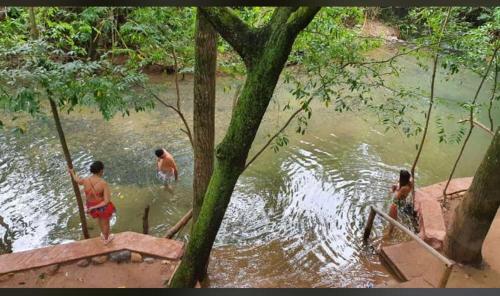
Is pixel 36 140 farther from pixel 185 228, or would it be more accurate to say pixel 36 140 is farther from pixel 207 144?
pixel 207 144

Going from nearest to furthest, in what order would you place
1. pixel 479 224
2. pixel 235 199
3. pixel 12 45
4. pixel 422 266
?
pixel 12 45 → pixel 479 224 → pixel 422 266 → pixel 235 199

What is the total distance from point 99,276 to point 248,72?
333 cm

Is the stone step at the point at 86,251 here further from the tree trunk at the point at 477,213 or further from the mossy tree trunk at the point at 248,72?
the tree trunk at the point at 477,213

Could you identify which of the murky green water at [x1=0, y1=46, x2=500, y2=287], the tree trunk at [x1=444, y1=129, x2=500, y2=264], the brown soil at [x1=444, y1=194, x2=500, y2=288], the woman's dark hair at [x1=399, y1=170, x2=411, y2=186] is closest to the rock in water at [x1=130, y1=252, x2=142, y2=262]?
the murky green water at [x1=0, y1=46, x2=500, y2=287]

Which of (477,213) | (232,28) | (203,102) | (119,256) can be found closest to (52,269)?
(119,256)

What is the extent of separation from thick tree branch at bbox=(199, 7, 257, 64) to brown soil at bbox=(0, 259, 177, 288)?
119 inches

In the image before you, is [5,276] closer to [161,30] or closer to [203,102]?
[203,102]

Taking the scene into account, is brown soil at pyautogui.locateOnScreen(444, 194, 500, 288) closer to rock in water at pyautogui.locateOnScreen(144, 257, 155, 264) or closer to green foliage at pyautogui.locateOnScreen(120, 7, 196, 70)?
rock in water at pyautogui.locateOnScreen(144, 257, 155, 264)

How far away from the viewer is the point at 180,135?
36.9 ft

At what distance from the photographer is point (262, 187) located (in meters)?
8.93

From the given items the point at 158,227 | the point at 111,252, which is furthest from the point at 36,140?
the point at 111,252

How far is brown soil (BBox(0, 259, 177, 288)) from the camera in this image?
16.6ft

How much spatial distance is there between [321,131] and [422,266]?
6.16 meters

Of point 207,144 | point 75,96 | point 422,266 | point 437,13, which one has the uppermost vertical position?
point 437,13
